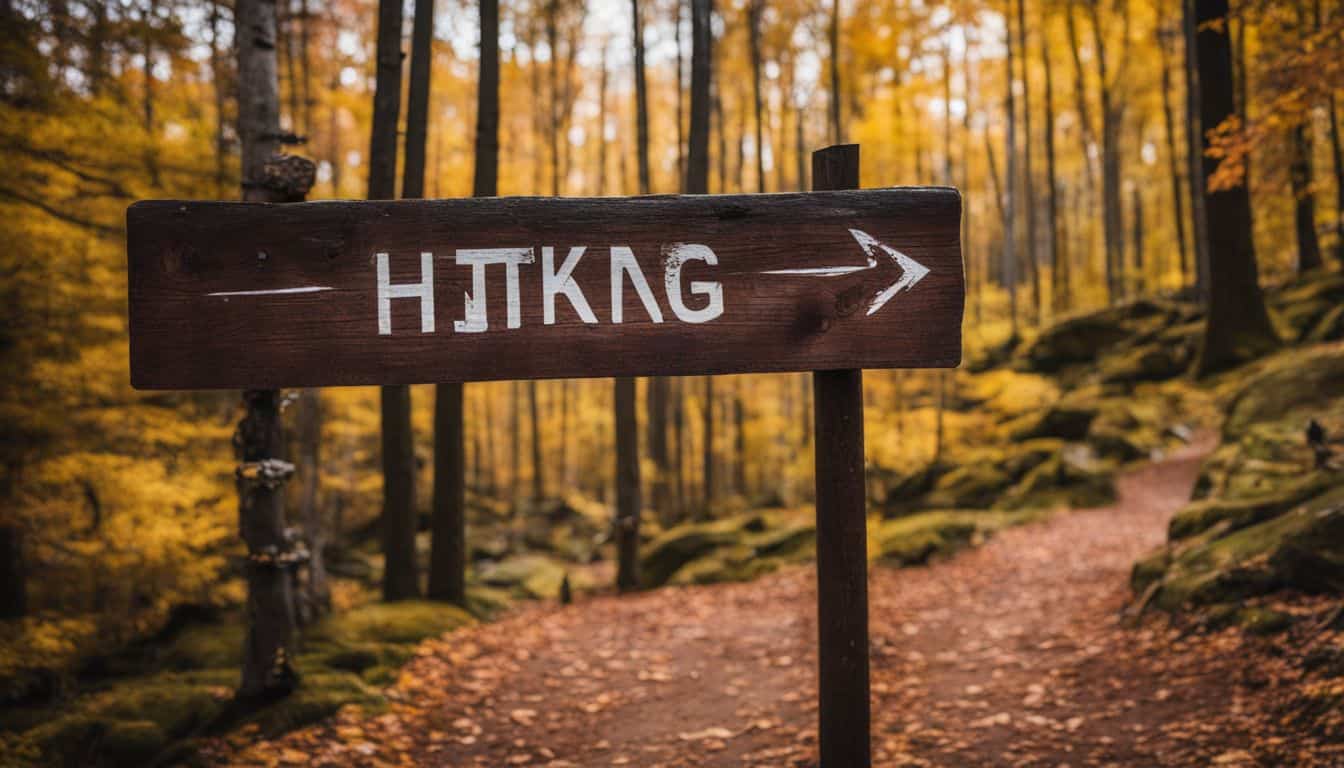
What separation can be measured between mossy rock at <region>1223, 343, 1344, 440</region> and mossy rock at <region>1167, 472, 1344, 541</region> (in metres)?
2.47

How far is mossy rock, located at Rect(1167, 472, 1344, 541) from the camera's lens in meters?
5.76

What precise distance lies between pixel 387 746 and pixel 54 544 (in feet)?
15.6

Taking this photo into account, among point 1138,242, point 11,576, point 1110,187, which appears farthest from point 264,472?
point 1138,242

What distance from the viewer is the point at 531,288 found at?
7.21 feet

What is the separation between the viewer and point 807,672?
6.17m

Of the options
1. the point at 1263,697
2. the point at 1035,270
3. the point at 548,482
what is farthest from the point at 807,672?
the point at 548,482

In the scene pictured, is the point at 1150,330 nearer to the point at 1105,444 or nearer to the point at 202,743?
the point at 1105,444

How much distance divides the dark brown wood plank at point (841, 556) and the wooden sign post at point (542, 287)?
0.60ft

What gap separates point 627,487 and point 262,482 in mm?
6652

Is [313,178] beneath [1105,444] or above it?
above

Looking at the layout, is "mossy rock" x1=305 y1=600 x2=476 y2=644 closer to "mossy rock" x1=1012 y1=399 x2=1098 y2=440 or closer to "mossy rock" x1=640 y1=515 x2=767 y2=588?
"mossy rock" x1=640 y1=515 x2=767 y2=588

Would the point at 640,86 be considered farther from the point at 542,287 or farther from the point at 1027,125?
the point at 1027,125

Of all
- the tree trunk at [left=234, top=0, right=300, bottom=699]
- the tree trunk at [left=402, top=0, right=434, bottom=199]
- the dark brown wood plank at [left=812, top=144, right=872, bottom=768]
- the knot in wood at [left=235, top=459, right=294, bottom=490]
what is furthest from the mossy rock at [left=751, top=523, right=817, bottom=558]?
the dark brown wood plank at [left=812, top=144, right=872, bottom=768]

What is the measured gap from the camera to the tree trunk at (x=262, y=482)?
513 cm
